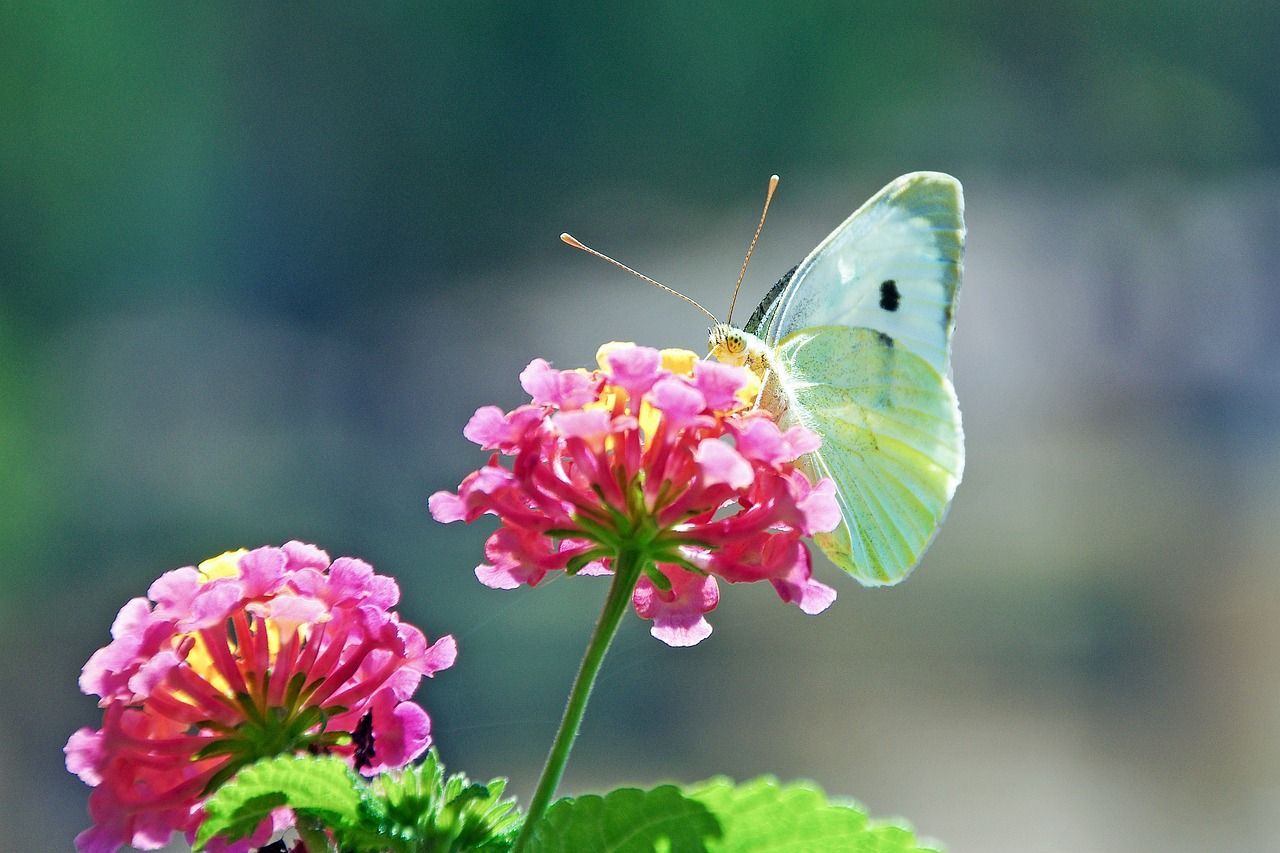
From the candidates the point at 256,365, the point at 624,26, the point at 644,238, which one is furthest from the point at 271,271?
the point at 624,26

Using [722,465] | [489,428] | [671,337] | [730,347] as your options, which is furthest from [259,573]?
[671,337]

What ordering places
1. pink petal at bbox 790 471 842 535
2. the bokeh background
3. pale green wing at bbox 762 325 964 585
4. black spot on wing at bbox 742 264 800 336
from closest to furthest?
pink petal at bbox 790 471 842 535
pale green wing at bbox 762 325 964 585
black spot on wing at bbox 742 264 800 336
the bokeh background

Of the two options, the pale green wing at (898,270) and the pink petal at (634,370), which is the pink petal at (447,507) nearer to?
the pink petal at (634,370)

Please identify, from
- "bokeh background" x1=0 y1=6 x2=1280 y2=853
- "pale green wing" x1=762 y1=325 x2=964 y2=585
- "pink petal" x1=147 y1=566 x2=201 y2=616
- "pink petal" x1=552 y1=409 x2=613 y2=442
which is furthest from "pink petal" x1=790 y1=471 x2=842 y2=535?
"bokeh background" x1=0 y1=6 x2=1280 y2=853

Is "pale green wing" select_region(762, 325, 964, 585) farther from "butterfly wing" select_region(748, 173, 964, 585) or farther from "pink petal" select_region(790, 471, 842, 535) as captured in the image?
"pink petal" select_region(790, 471, 842, 535)

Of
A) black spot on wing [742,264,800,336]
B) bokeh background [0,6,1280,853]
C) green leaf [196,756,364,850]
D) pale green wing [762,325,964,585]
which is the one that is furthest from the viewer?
bokeh background [0,6,1280,853]

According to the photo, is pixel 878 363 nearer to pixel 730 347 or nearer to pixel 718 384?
pixel 730 347

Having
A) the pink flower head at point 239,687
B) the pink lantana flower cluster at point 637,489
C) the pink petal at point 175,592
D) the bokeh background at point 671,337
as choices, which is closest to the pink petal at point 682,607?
the pink lantana flower cluster at point 637,489
